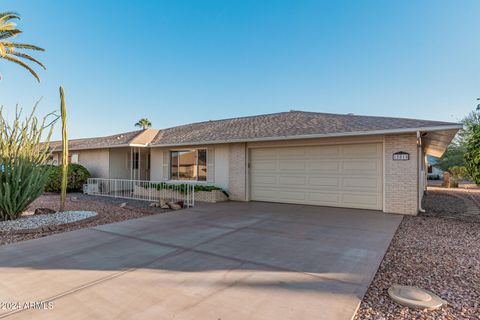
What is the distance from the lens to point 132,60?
49.4 ft

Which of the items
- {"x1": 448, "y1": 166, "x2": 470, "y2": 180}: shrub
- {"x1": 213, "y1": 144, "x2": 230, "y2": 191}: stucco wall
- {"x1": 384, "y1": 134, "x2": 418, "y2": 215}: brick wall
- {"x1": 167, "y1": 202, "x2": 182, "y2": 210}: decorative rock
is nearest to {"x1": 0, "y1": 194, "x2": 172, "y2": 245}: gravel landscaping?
{"x1": 167, "y1": 202, "x2": 182, "y2": 210}: decorative rock

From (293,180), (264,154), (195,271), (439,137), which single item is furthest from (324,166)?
(195,271)

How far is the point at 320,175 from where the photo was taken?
9.88 m

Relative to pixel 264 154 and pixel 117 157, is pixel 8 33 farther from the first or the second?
pixel 264 154

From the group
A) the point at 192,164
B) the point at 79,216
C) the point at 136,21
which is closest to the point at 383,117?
the point at 192,164

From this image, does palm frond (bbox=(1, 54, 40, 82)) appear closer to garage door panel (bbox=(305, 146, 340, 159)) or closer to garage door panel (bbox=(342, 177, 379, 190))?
garage door panel (bbox=(305, 146, 340, 159))

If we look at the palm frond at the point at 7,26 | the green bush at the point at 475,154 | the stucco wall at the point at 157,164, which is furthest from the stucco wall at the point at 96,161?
the green bush at the point at 475,154

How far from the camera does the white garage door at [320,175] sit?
898cm

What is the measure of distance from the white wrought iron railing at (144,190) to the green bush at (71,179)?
56cm

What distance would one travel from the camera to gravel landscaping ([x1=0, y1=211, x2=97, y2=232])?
625 cm

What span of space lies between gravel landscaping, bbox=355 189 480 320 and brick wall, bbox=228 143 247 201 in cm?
628

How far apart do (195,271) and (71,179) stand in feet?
44.2

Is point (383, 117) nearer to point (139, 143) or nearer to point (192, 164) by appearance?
point (192, 164)

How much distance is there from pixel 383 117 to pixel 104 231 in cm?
1005
